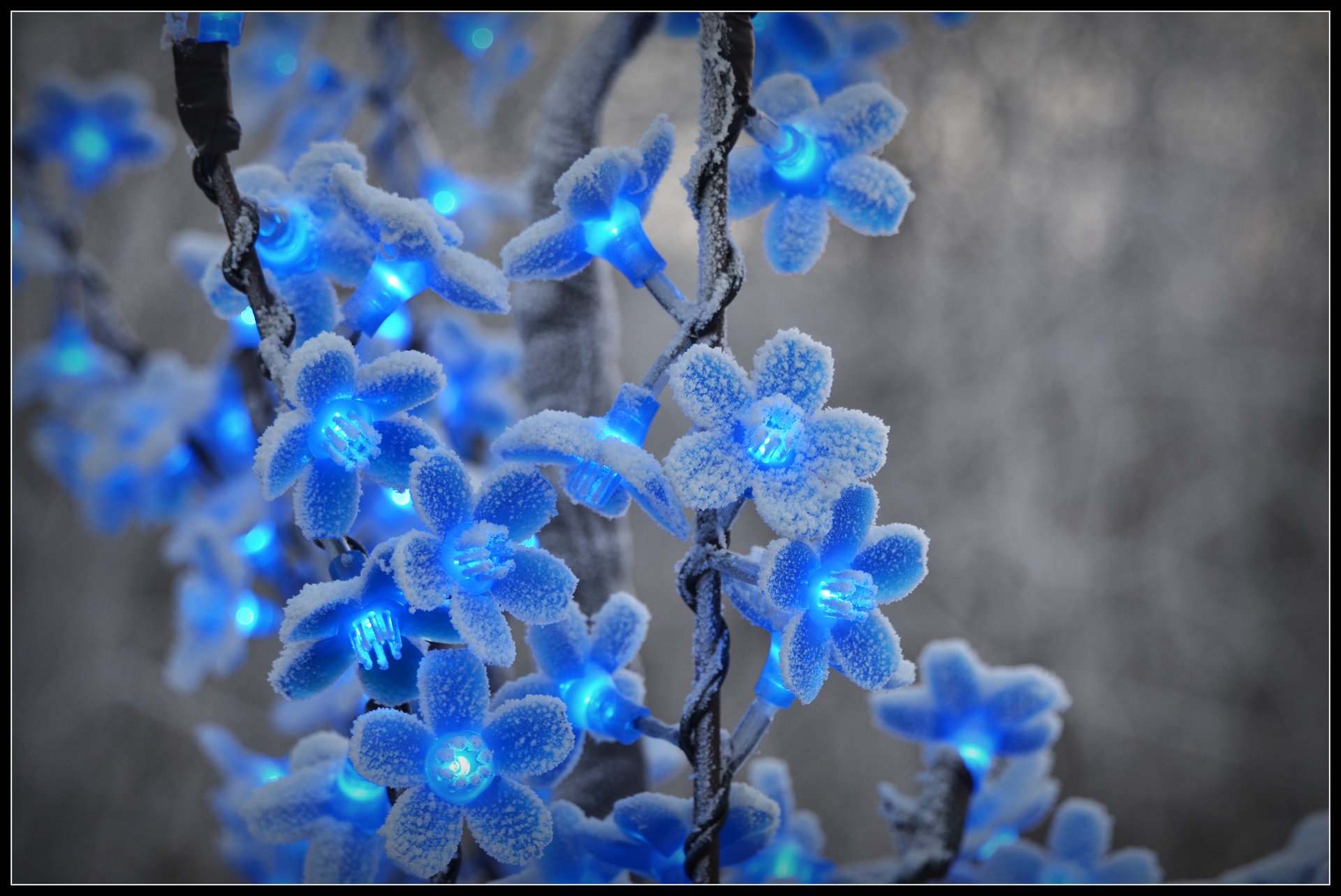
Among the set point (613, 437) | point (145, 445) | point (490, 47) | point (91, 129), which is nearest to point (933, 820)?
point (613, 437)

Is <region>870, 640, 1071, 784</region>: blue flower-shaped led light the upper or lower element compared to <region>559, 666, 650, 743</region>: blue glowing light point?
upper

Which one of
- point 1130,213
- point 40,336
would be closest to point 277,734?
point 40,336

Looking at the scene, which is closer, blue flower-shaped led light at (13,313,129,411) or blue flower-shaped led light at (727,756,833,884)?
blue flower-shaped led light at (727,756,833,884)

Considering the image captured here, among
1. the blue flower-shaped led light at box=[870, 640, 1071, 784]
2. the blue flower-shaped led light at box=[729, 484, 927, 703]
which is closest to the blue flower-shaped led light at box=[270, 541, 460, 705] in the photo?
the blue flower-shaped led light at box=[729, 484, 927, 703]

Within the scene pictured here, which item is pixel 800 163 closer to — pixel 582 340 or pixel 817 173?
pixel 817 173

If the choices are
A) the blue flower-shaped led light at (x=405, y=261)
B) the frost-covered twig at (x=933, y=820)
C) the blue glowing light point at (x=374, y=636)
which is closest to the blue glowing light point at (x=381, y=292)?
the blue flower-shaped led light at (x=405, y=261)

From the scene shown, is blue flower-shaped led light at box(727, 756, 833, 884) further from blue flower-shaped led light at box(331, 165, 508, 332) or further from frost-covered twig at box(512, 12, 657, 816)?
blue flower-shaped led light at box(331, 165, 508, 332)
